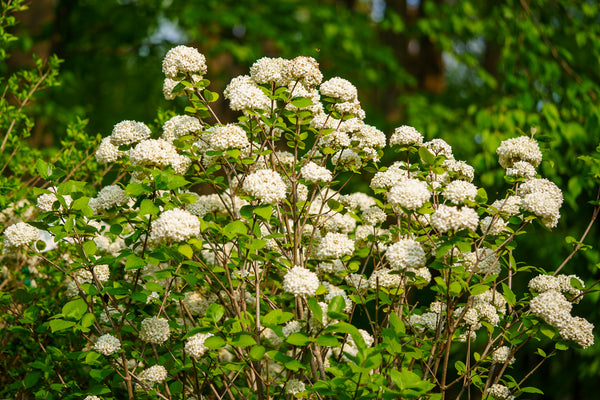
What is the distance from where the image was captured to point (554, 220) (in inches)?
104

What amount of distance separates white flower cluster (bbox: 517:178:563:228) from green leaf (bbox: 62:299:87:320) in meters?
2.32

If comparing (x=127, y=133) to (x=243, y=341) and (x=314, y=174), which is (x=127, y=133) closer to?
(x=314, y=174)

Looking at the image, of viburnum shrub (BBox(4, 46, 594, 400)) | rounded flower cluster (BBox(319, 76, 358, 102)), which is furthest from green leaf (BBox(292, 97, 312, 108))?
rounded flower cluster (BBox(319, 76, 358, 102))

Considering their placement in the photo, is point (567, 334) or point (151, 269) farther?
point (151, 269)

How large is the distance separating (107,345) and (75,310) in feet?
0.81

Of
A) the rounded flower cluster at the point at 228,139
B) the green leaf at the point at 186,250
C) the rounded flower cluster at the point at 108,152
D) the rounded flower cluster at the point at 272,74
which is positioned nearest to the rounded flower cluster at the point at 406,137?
the rounded flower cluster at the point at 272,74

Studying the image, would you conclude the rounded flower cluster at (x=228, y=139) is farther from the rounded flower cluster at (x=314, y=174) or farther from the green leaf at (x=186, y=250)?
the green leaf at (x=186, y=250)

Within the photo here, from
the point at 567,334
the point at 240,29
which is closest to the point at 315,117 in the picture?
the point at 567,334

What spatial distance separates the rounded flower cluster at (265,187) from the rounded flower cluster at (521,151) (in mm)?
1451

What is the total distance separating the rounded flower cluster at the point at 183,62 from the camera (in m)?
2.82

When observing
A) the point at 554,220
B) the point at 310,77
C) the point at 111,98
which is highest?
the point at 310,77

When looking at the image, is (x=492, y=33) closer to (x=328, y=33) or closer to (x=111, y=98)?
(x=328, y=33)

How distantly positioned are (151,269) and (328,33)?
7124 mm

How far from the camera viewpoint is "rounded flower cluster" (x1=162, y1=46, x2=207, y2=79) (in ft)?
9.25
